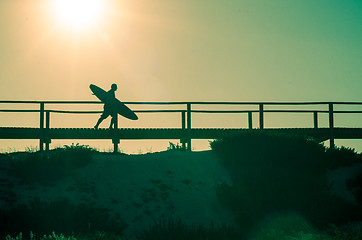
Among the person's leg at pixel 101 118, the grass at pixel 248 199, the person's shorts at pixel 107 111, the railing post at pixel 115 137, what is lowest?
the grass at pixel 248 199

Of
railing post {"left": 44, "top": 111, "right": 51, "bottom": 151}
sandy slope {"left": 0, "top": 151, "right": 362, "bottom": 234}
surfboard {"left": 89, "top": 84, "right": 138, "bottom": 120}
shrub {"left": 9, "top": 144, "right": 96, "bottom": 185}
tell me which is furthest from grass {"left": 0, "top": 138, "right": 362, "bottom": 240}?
surfboard {"left": 89, "top": 84, "right": 138, "bottom": 120}

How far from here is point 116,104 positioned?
57.6 feet

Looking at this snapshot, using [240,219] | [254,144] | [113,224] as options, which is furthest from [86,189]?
[254,144]

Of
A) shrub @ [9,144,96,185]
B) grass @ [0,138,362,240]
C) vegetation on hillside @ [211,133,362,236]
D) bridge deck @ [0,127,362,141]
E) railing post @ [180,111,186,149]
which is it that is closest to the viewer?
grass @ [0,138,362,240]

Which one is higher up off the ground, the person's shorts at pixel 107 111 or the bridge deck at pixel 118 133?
the person's shorts at pixel 107 111

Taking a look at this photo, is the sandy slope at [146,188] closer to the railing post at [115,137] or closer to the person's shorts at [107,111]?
the railing post at [115,137]

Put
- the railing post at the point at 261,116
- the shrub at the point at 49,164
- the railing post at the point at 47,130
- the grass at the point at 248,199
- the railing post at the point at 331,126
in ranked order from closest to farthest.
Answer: the grass at the point at 248,199
the shrub at the point at 49,164
the railing post at the point at 47,130
the railing post at the point at 261,116
the railing post at the point at 331,126

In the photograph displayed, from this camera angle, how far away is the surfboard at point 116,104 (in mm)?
17578

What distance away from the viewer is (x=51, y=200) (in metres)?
13.2

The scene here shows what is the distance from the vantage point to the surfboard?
57.7 ft

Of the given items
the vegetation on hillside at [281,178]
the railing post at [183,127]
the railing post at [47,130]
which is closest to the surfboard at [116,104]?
the railing post at [183,127]

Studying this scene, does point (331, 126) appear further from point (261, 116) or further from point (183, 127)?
point (183, 127)

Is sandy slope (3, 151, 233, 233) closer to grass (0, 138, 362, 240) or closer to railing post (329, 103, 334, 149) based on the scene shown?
grass (0, 138, 362, 240)

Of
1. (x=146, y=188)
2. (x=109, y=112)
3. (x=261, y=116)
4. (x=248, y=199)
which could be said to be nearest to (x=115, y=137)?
(x=109, y=112)
